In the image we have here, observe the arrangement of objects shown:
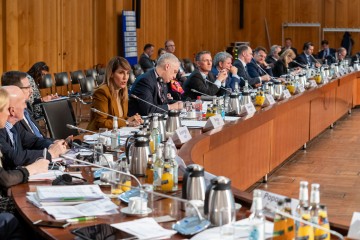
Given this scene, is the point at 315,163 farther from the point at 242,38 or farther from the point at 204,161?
the point at 242,38

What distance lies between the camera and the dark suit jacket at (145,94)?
662cm

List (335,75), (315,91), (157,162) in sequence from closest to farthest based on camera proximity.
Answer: (157,162)
(315,91)
(335,75)

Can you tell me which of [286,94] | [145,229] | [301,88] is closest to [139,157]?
[145,229]

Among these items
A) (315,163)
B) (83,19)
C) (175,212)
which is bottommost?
(315,163)

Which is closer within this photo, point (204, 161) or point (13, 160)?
point (13, 160)

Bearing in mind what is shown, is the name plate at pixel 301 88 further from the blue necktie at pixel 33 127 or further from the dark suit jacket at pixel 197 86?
the blue necktie at pixel 33 127

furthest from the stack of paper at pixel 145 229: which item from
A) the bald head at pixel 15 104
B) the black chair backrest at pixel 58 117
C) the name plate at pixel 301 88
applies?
the name plate at pixel 301 88

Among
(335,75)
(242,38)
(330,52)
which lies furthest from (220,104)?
(242,38)

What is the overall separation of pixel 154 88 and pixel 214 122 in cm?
117

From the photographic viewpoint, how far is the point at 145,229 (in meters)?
2.81

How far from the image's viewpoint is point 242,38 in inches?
858

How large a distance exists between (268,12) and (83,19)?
30.5ft

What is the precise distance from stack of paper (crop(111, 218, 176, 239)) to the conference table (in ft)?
0.15

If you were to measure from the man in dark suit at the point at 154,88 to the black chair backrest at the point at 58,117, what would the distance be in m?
0.91
